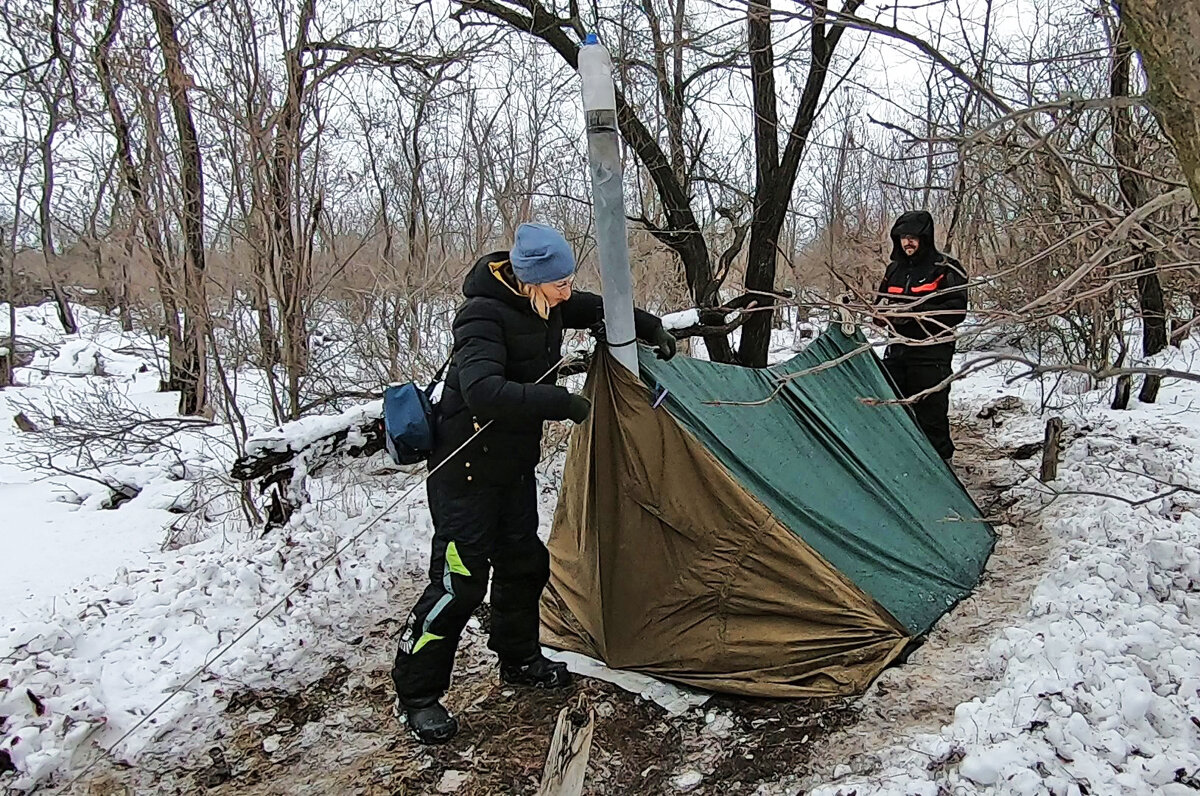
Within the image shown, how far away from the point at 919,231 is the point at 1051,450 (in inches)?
60.9

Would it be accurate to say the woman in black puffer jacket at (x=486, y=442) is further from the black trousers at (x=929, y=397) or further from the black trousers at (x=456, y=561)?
the black trousers at (x=929, y=397)

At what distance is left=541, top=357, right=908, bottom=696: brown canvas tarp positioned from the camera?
2.87m

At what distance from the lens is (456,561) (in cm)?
264

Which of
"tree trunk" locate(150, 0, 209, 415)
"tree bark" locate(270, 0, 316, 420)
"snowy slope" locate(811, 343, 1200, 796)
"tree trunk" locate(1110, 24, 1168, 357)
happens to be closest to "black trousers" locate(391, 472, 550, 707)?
"snowy slope" locate(811, 343, 1200, 796)

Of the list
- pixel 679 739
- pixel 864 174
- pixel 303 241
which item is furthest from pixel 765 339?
pixel 864 174

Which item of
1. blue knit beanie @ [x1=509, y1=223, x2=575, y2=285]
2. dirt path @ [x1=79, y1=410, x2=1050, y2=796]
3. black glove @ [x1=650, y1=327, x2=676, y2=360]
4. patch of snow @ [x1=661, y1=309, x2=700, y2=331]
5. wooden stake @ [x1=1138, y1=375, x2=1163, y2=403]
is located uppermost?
blue knit beanie @ [x1=509, y1=223, x2=575, y2=285]

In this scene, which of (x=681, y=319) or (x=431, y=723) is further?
(x=681, y=319)

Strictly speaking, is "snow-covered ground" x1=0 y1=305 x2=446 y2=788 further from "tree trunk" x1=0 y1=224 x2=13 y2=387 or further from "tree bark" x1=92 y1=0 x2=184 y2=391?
"tree trunk" x1=0 y1=224 x2=13 y2=387

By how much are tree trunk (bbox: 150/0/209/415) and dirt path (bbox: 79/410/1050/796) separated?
236cm

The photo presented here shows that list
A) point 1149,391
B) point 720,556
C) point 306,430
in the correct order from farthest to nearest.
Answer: point 1149,391 < point 306,430 < point 720,556

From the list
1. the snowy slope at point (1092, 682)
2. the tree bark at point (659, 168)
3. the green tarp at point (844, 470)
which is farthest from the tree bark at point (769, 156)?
the snowy slope at point (1092, 682)

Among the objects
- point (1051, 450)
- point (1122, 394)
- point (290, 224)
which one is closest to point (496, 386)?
point (290, 224)

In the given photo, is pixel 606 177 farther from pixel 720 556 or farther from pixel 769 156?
pixel 769 156

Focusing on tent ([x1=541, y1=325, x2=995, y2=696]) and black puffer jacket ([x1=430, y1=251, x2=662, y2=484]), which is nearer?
black puffer jacket ([x1=430, y1=251, x2=662, y2=484])
